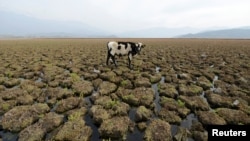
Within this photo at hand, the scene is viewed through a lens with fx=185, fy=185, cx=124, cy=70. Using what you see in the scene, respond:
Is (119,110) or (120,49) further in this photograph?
(120,49)

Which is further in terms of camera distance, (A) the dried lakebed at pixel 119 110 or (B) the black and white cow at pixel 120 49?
(B) the black and white cow at pixel 120 49

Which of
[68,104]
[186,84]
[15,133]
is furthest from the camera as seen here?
[186,84]

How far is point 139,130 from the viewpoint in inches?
267

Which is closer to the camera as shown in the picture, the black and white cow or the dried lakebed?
the dried lakebed

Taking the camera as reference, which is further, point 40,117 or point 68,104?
point 68,104

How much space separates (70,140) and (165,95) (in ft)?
19.0

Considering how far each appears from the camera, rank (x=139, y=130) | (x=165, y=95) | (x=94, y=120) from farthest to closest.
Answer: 1. (x=165, y=95)
2. (x=94, y=120)
3. (x=139, y=130)

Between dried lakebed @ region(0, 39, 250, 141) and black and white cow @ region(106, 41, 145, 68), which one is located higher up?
black and white cow @ region(106, 41, 145, 68)

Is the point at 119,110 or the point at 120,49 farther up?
the point at 120,49

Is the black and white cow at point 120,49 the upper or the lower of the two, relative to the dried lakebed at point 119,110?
upper

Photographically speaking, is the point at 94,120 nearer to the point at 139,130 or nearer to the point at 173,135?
the point at 139,130

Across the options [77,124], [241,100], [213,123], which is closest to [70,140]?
[77,124]

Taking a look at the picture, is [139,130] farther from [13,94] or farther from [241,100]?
[13,94]

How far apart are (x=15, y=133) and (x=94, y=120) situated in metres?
2.73
